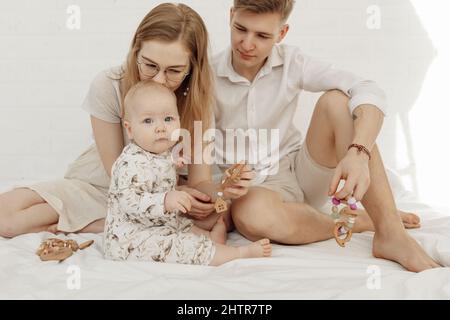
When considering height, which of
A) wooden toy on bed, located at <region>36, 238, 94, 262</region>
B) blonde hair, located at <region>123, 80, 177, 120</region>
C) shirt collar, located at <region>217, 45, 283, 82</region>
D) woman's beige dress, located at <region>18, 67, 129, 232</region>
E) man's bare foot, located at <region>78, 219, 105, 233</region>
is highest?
shirt collar, located at <region>217, 45, 283, 82</region>

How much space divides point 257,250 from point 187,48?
1.73 feet

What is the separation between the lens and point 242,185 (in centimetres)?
130

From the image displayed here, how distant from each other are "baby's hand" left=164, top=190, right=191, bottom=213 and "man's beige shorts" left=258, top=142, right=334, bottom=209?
0.34 meters

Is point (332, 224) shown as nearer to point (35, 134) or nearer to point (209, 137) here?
point (209, 137)

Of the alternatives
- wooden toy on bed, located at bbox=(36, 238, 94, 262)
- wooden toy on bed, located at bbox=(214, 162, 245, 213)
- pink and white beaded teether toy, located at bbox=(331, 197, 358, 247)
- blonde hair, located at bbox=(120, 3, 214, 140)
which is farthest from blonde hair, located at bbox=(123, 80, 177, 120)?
pink and white beaded teether toy, located at bbox=(331, 197, 358, 247)

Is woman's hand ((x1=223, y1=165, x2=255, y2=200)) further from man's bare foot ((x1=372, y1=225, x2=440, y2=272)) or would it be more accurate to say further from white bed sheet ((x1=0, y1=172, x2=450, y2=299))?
man's bare foot ((x1=372, y1=225, x2=440, y2=272))

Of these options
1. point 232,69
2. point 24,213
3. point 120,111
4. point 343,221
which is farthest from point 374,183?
point 24,213

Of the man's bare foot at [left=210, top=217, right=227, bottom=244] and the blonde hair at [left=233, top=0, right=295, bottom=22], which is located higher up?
the blonde hair at [left=233, top=0, right=295, bottom=22]

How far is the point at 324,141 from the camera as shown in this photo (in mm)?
1419

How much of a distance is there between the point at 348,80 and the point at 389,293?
60 centimetres

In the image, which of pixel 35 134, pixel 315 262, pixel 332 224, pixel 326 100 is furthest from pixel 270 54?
pixel 35 134

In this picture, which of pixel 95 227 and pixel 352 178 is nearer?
pixel 352 178

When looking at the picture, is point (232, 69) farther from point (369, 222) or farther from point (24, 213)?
point (24, 213)

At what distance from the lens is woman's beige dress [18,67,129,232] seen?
1.48 metres
